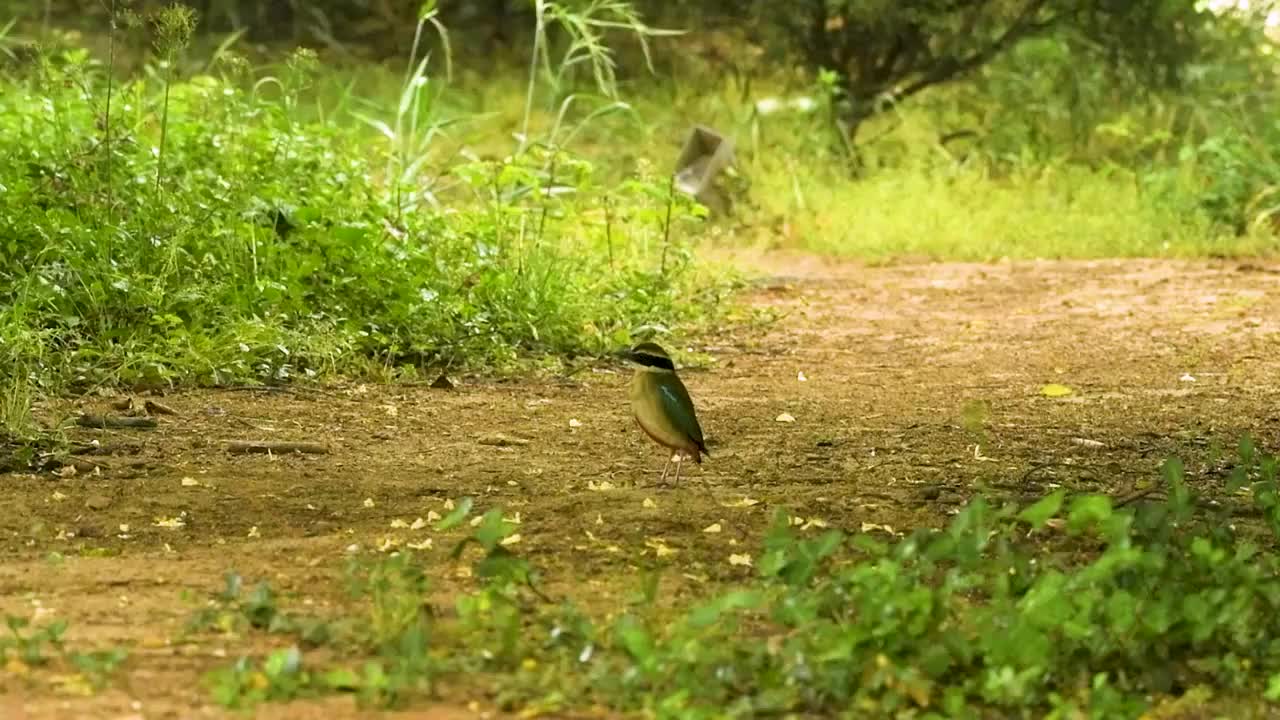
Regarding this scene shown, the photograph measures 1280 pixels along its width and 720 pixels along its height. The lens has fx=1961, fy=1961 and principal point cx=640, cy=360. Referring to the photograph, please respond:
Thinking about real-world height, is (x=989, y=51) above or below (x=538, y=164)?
above

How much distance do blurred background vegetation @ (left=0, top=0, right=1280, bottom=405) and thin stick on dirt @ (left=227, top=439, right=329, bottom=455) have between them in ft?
2.09

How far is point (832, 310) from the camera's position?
8266 mm

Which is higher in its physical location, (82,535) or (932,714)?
(932,714)

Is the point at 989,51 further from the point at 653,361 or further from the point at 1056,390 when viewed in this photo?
the point at 653,361

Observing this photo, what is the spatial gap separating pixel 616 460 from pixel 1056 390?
1.71 m

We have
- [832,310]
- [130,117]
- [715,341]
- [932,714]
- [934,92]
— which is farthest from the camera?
[934,92]

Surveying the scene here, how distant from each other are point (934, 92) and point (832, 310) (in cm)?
675

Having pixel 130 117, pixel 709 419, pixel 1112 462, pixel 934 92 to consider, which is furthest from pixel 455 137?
pixel 1112 462

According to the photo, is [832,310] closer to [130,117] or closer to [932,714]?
[130,117]

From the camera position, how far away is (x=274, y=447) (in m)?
4.82

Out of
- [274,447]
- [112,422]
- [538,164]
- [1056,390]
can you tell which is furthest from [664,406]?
[538,164]

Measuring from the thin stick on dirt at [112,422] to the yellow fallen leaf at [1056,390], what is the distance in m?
2.61

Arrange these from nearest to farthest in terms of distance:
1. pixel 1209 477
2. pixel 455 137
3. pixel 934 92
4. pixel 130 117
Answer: pixel 1209 477 → pixel 130 117 → pixel 455 137 → pixel 934 92

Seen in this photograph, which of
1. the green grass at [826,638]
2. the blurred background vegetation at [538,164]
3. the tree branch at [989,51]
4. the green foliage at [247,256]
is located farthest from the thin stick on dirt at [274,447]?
the tree branch at [989,51]
